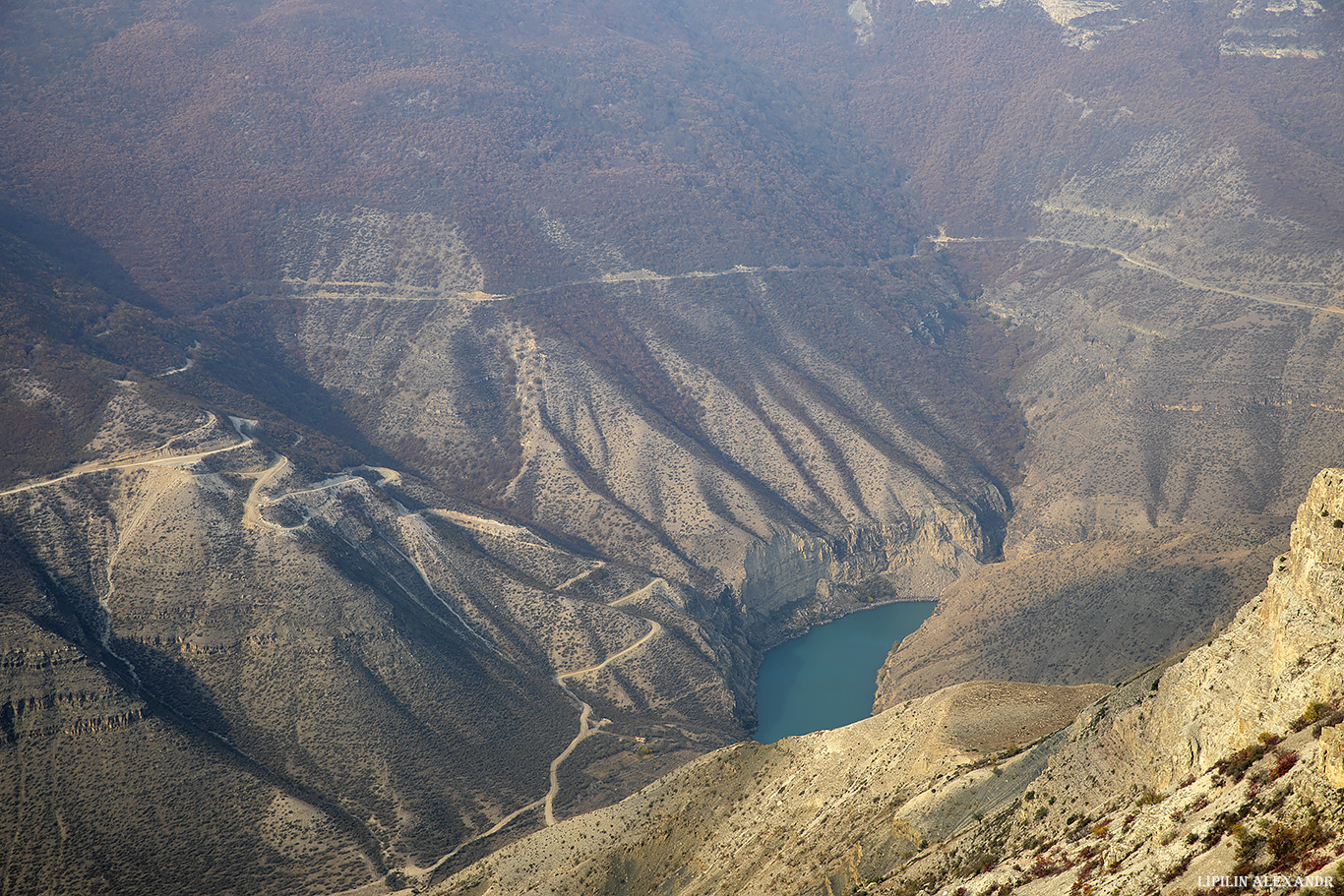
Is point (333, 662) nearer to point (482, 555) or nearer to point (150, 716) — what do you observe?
point (150, 716)

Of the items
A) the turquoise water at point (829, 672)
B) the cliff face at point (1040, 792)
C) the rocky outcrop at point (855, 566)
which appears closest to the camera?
the cliff face at point (1040, 792)

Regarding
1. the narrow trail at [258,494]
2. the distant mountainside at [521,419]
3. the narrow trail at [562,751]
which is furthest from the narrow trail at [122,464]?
the narrow trail at [562,751]

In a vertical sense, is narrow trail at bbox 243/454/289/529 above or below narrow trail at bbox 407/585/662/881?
above

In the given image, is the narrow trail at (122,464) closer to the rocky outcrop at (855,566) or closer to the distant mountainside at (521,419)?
the distant mountainside at (521,419)

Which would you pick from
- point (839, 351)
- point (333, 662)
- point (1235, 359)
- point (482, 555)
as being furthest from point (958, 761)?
point (839, 351)

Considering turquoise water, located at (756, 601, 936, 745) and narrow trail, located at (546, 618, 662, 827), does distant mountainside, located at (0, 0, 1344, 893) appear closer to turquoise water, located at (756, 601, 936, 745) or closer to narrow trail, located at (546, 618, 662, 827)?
narrow trail, located at (546, 618, 662, 827)

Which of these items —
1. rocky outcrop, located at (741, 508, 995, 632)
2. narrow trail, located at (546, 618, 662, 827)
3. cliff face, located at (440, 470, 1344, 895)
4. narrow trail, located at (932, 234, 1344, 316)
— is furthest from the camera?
narrow trail, located at (932, 234, 1344, 316)

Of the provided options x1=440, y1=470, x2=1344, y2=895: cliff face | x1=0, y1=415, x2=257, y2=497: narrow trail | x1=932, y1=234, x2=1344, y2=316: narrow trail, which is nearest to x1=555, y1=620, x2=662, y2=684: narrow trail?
x1=440, y1=470, x2=1344, y2=895: cliff face
